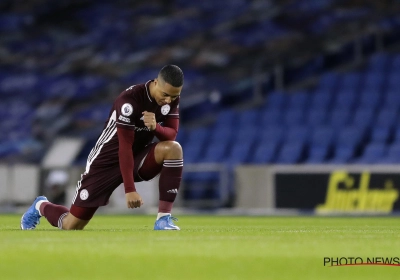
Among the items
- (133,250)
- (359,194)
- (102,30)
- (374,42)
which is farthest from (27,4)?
(133,250)

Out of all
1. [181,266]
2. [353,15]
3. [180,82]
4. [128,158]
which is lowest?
[181,266]

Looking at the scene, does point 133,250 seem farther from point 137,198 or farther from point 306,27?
point 306,27

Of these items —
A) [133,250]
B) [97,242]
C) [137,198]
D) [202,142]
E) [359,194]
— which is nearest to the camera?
[133,250]

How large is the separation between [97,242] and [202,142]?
13976 mm

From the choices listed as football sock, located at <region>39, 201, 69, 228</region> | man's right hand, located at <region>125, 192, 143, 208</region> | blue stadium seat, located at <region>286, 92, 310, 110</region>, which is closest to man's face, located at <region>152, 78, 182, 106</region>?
man's right hand, located at <region>125, 192, 143, 208</region>

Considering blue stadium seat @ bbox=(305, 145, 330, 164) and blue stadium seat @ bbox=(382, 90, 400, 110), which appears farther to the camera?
blue stadium seat @ bbox=(382, 90, 400, 110)

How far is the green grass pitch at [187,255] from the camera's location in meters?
4.98

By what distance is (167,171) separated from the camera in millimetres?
8477

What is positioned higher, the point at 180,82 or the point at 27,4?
the point at 27,4

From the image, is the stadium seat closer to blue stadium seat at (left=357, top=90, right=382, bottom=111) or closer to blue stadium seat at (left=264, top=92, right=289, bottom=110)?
blue stadium seat at (left=357, top=90, right=382, bottom=111)

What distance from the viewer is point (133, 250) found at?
20.4 feet

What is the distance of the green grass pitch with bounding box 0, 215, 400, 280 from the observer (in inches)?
196

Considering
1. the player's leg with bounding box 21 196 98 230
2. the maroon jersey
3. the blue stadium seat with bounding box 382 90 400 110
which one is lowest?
the player's leg with bounding box 21 196 98 230

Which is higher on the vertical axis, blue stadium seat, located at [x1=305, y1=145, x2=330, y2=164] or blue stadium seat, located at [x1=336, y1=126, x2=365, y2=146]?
blue stadium seat, located at [x1=336, y1=126, x2=365, y2=146]
